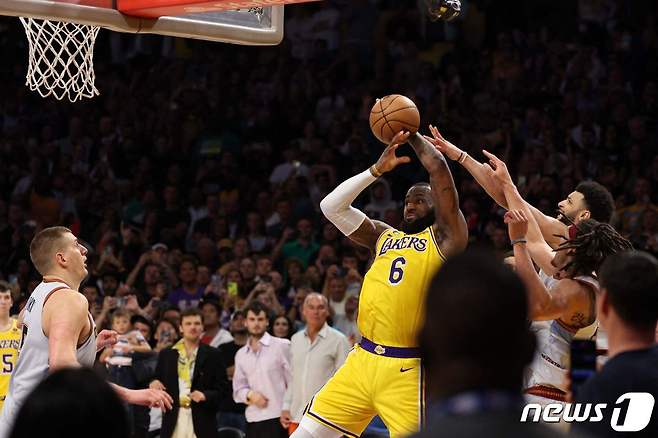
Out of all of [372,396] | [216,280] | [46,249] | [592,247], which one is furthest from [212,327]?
[592,247]

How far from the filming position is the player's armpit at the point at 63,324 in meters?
5.16

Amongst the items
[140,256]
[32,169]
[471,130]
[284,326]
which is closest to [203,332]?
[284,326]

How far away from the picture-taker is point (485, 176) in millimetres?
6180

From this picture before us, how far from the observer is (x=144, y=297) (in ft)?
36.4

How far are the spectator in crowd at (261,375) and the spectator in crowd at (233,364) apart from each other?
1.01 ft

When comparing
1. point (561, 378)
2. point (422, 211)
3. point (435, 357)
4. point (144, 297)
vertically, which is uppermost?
point (435, 357)

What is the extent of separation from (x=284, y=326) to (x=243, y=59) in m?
6.45

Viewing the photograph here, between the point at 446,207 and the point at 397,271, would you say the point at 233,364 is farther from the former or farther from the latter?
the point at 446,207

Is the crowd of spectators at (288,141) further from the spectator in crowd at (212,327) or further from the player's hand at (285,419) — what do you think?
the player's hand at (285,419)

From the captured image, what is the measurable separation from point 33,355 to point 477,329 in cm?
379

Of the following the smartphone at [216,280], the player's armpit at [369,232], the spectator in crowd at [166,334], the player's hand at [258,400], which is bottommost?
the player's hand at [258,400]

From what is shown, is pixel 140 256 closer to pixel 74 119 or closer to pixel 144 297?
pixel 144 297

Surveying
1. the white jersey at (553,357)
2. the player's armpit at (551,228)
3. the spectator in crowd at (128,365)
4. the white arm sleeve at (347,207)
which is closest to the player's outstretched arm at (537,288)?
the white jersey at (553,357)

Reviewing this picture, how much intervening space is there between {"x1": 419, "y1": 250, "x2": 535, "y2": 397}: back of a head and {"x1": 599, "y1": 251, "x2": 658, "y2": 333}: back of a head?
1139mm
